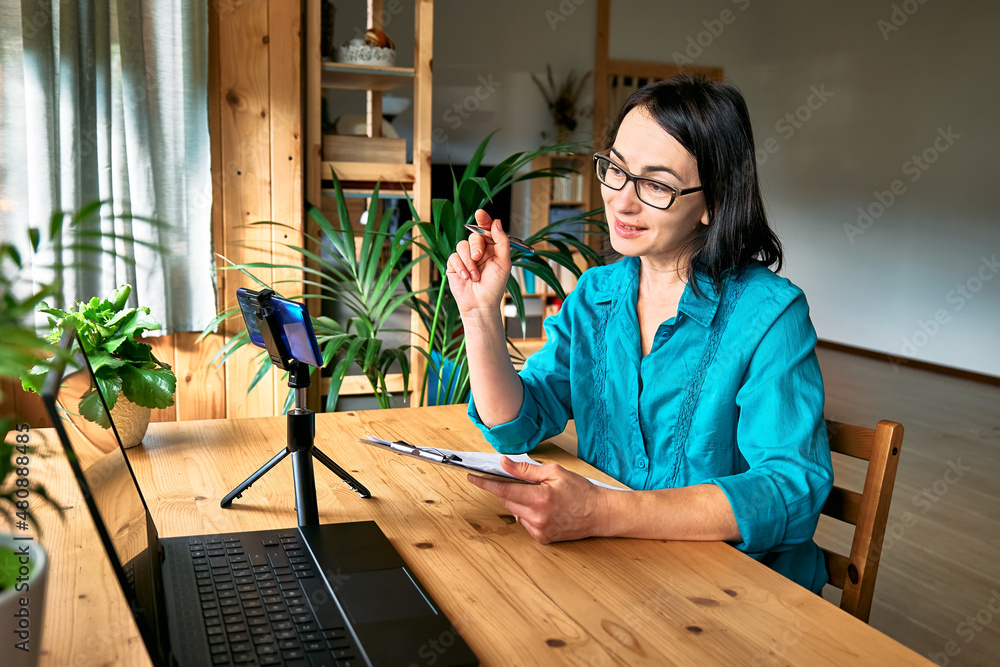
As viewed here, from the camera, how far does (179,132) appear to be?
8.82 feet

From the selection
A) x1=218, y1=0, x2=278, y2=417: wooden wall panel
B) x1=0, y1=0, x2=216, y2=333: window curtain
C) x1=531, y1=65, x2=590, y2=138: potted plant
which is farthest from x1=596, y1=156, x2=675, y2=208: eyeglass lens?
x1=531, y1=65, x2=590, y2=138: potted plant

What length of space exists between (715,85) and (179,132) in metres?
1.96

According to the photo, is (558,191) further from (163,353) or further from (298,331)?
(298,331)

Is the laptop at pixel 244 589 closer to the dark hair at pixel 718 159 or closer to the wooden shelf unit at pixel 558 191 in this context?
the dark hair at pixel 718 159

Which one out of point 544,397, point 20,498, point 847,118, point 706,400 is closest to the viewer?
point 20,498

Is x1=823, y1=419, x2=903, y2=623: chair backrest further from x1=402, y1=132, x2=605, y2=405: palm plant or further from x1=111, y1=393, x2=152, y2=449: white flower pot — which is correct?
x1=402, y1=132, x2=605, y2=405: palm plant

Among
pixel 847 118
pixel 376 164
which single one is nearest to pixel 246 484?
pixel 376 164

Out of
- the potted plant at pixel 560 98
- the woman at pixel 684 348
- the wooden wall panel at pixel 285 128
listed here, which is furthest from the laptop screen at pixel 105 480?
the potted plant at pixel 560 98

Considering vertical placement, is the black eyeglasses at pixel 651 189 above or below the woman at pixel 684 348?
above

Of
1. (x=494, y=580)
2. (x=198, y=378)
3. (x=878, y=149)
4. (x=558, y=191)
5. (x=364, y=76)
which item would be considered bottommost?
(x=198, y=378)

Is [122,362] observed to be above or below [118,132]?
below

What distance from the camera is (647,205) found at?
1314 mm

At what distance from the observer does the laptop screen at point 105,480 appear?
1.87ft

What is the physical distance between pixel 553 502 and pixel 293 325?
396mm
